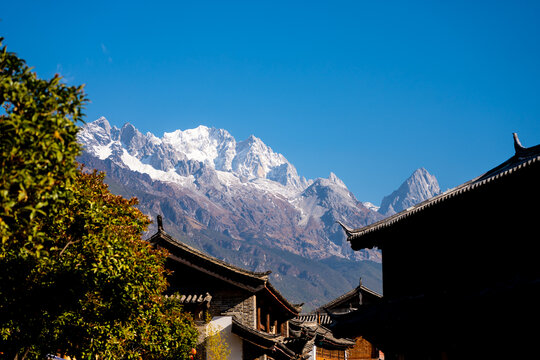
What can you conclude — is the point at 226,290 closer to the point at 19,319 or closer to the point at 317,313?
the point at 19,319

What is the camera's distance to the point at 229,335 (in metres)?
27.2

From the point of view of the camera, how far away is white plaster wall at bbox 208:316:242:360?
2698cm

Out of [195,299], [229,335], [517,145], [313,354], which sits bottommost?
[229,335]

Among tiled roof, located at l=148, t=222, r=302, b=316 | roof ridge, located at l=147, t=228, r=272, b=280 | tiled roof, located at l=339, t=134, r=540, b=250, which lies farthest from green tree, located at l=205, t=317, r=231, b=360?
tiled roof, located at l=339, t=134, r=540, b=250

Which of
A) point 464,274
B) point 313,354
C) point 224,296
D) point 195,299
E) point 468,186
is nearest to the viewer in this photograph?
point 468,186

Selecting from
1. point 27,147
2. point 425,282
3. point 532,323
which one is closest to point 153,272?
point 27,147

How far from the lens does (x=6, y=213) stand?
818 centimetres

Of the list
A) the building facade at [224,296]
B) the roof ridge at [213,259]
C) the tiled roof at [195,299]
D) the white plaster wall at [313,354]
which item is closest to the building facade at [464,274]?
the roof ridge at [213,259]

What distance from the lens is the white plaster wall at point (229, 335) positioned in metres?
27.0

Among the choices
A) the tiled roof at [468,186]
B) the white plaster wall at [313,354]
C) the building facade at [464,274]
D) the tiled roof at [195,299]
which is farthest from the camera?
the white plaster wall at [313,354]

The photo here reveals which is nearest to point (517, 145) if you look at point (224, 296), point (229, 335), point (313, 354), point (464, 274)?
point (464, 274)

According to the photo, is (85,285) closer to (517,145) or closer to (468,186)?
(468,186)

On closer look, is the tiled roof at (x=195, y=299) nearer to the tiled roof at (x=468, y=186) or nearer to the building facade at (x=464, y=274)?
the building facade at (x=464, y=274)

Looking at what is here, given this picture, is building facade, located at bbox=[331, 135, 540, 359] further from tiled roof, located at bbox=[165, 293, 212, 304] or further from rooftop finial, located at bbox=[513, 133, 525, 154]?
tiled roof, located at bbox=[165, 293, 212, 304]
